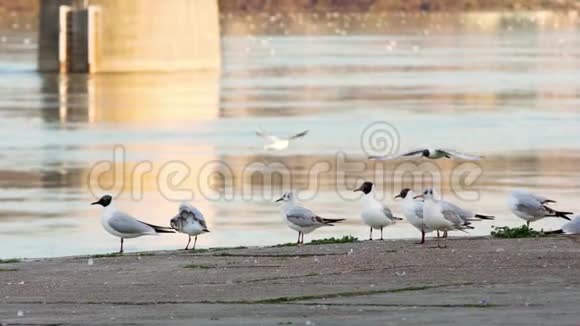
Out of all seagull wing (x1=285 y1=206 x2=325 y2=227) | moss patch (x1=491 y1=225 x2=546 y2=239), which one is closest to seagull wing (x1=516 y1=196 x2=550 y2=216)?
moss patch (x1=491 y1=225 x2=546 y2=239)

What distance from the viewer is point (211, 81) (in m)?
63.6

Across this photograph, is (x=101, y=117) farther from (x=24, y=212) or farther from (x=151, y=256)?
(x=151, y=256)

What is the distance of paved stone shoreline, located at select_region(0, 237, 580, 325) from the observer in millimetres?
11719

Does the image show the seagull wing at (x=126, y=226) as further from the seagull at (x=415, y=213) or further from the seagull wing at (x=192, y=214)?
the seagull at (x=415, y=213)

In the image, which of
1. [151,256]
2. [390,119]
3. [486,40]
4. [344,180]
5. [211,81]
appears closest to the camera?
[151,256]

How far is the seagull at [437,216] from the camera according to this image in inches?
620

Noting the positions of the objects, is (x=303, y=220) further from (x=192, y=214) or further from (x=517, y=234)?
(x=517, y=234)

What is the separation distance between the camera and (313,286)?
13.3 meters

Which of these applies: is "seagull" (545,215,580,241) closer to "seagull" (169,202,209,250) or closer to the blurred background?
"seagull" (169,202,209,250)

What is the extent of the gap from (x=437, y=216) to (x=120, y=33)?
4933 centimetres

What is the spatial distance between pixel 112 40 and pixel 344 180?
36.7 meters

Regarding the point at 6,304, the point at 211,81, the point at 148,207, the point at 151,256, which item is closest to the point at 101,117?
the point at 211,81

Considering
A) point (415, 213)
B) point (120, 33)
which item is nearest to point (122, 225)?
point (415, 213)

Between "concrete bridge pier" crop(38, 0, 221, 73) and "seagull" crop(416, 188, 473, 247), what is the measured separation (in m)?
48.2
